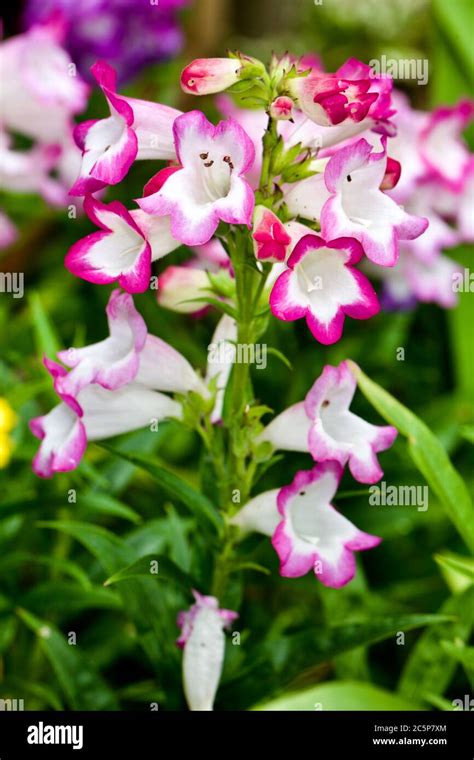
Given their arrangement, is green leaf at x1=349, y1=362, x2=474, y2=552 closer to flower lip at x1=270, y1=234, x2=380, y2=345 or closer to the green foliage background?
the green foliage background

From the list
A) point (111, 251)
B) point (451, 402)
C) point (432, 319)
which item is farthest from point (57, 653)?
point (432, 319)

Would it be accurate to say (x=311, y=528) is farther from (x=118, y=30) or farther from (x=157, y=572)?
(x=118, y=30)

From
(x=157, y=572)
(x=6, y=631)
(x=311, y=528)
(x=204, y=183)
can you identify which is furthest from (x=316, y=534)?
(x=6, y=631)

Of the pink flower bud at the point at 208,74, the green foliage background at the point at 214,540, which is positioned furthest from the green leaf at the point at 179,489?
the pink flower bud at the point at 208,74

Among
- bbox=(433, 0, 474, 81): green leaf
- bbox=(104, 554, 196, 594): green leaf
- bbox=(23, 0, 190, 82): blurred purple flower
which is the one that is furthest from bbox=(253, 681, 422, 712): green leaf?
bbox=(23, 0, 190, 82): blurred purple flower

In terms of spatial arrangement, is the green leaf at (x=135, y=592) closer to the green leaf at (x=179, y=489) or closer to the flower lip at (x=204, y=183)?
the green leaf at (x=179, y=489)

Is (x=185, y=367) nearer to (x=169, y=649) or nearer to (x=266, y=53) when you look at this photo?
(x=169, y=649)
